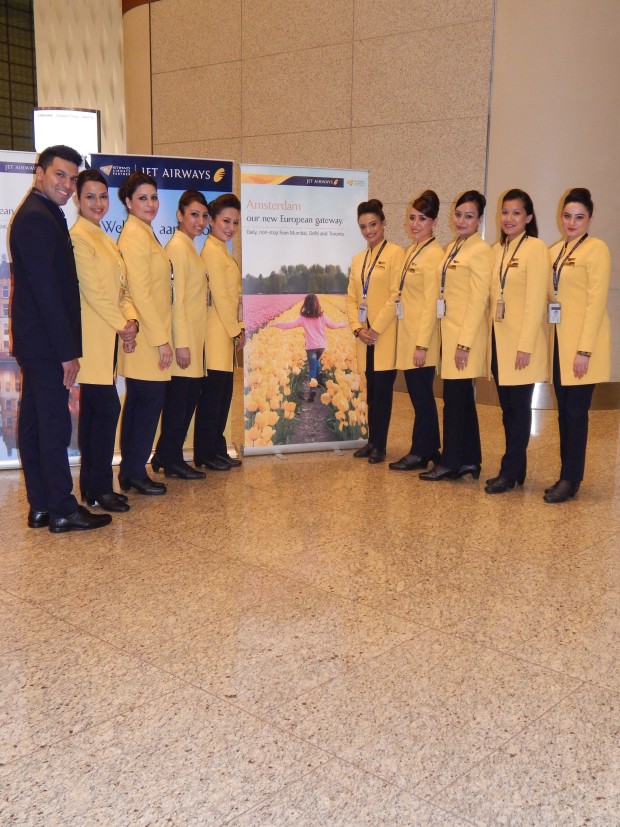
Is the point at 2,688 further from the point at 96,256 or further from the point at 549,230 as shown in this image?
the point at 549,230

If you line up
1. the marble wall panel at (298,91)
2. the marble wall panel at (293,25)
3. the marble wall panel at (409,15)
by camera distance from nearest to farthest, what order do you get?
the marble wall panel at (409,15) → the marble wall panel at (293,25) → the marble wall panel at (298,91)

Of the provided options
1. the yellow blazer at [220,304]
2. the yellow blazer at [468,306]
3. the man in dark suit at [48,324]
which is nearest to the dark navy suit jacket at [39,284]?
the man in dark suit at [48,324]

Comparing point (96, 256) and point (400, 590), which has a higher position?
point (96, 256)

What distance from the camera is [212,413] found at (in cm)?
506

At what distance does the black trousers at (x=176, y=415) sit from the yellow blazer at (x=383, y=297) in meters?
1.22

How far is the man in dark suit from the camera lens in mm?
3541

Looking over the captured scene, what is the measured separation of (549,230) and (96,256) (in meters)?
4.77

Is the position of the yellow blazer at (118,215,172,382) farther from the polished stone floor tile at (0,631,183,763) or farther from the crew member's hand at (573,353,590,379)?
the crew member's hand at (573,353,590,379)

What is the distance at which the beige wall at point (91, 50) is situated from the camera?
11.5m

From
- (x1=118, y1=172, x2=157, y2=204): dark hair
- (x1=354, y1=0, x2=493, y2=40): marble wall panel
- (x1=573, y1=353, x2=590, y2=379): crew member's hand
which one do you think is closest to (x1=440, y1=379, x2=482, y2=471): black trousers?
(x1=573, y1=353, x2=590, y2=379): crew member's hand

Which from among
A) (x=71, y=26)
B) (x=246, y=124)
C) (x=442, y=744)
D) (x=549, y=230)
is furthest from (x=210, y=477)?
(x=71, y=26)

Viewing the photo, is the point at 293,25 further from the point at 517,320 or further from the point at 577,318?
the point at 577,318

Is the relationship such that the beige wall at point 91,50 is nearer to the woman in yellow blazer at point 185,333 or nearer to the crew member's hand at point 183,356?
the woman in yellow blazer at point 185,333

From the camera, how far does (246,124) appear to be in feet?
30.3
